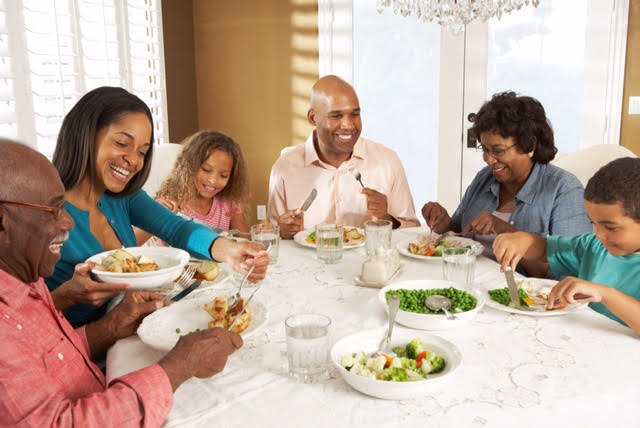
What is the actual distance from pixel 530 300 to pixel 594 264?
307 millimetres

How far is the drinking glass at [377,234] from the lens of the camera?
1933mm

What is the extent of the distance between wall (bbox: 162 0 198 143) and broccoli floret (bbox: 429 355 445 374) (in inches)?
130

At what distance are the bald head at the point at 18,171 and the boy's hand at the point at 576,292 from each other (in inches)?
44.0

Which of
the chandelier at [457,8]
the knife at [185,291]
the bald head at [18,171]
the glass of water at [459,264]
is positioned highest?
the chandelier at [457,8]

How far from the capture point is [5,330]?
3.00 ft

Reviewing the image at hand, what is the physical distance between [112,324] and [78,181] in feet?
1.99

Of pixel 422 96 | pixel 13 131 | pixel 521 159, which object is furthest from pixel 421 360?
pixel 422 96

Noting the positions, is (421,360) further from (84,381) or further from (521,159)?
(521,159)

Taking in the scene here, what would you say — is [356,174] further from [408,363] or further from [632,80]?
[632,80]

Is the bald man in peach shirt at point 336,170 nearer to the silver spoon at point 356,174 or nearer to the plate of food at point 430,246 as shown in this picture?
the silver spoon at point 356,174

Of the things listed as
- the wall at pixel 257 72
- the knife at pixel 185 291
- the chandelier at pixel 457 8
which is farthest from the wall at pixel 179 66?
the knife at pixel 185 291

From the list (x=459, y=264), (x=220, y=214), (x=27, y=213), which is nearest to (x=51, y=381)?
(x=27, y=213)

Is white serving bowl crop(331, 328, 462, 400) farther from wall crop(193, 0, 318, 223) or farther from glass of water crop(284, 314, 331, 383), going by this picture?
wall crop(193, 0, 318, 223)

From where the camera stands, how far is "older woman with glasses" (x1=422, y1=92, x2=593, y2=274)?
6.86ft
